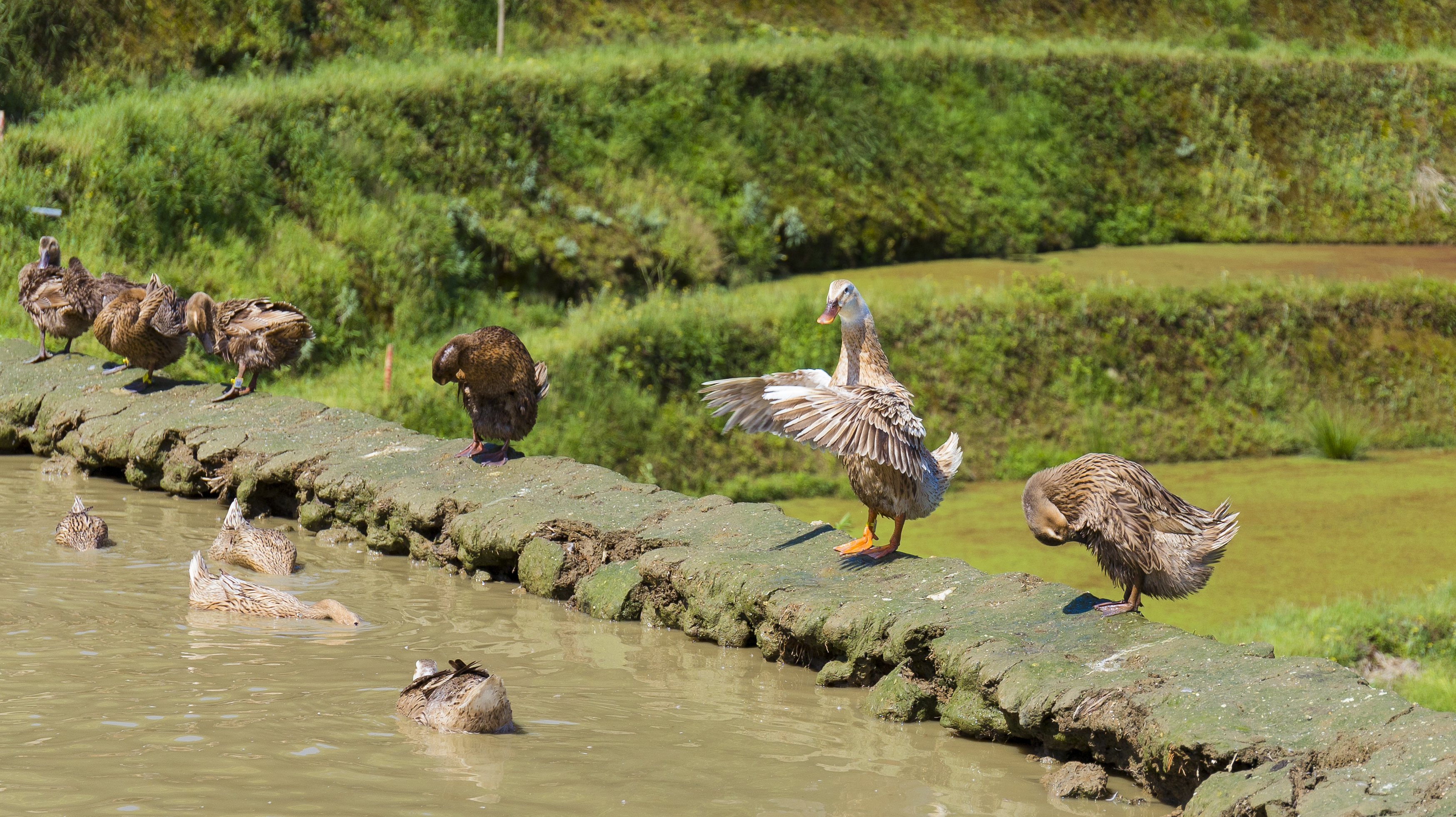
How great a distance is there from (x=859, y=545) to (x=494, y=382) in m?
3.01

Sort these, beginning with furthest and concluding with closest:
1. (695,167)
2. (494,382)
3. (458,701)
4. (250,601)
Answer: (695,167) → (494,382) → (250,601) → (458,701)

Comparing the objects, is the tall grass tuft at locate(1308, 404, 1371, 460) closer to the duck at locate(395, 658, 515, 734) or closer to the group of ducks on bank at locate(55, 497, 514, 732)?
the group of ducks on bank at locate(55, 497, 514, 732)

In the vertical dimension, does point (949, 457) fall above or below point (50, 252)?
below

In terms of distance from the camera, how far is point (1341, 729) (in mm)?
4594

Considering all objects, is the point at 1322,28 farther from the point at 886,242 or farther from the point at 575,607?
the point at 575,607

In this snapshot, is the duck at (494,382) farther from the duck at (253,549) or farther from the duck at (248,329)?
the duck at (248,329)

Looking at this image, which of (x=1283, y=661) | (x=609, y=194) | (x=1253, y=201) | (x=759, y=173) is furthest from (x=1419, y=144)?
(x=1283, y=661)

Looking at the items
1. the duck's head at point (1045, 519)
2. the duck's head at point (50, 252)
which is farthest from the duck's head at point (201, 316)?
the duck's head at point (1045, 519)

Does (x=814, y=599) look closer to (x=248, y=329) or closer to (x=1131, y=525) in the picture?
(x=1131, y=525)

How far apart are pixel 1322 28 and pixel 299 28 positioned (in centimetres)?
2284

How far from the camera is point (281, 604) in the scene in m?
7.07

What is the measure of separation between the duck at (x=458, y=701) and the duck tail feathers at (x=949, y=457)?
2.52m

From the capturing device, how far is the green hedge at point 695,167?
18016 mm

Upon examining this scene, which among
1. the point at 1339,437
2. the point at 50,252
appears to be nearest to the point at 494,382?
Result: the point at 50,252
